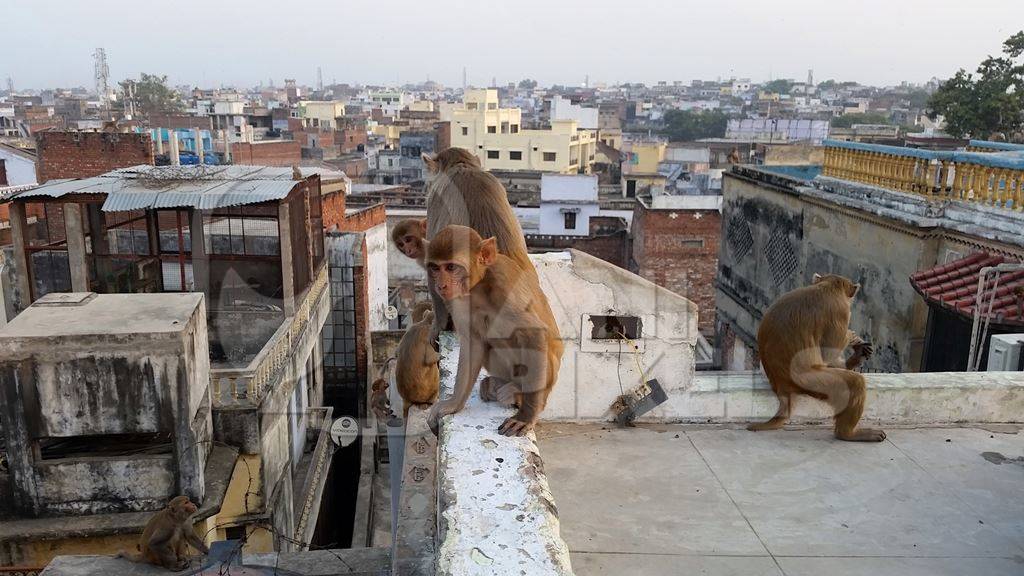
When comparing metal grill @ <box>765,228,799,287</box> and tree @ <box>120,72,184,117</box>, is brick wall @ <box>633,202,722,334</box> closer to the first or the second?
metal grill @ <box>765,228,799,287</box>

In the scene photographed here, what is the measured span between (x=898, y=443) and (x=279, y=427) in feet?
27.4

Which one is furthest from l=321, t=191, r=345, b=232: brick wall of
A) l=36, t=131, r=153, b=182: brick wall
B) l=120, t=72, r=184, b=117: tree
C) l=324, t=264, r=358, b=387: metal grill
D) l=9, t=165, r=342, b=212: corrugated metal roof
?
l=120, t=72, r=184, b=117: tree

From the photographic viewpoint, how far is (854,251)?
998 centimetres

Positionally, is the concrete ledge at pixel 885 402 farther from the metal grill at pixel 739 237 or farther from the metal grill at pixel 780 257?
the metal grill at pixel 739 237

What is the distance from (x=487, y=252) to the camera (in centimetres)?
335

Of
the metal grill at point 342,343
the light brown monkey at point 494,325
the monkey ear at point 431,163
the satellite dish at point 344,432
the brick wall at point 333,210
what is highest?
the monkey ear at point 431,163

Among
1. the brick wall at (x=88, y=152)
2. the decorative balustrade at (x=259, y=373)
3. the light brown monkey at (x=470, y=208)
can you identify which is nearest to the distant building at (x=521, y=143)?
the brick wall at (x=88, y=152)

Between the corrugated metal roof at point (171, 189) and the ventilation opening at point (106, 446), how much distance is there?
348cm

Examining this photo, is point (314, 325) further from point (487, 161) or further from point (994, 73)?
point (487, 161)

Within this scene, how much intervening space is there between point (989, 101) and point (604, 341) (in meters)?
25.1

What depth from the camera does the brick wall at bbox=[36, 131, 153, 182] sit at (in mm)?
19156

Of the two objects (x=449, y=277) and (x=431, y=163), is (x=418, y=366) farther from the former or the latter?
(x=449, y=277)

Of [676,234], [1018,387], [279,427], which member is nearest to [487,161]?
[676,234]

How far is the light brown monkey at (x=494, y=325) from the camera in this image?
3.23 m
